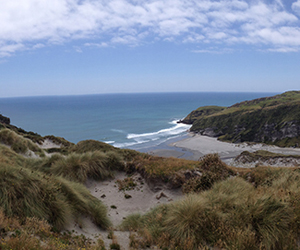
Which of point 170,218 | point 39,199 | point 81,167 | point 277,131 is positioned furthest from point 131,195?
point 277,131

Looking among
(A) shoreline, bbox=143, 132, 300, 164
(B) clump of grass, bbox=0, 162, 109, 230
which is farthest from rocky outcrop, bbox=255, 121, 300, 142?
(B) clump of grass, bbox=0, 162, 109, 230

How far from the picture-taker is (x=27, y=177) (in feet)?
22.6

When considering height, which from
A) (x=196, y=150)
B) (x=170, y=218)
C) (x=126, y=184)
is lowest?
(x=196, y=150)

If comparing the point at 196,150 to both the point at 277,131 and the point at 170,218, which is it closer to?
the point at 277,131

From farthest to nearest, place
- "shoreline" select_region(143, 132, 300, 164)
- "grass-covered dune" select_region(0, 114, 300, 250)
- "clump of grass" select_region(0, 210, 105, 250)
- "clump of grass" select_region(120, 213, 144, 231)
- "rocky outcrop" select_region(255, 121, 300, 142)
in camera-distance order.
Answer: "rocky outcrop" select_region(255, 121, 300, 142), "shoreline" select_region(143, 132, 300, 164), "clump of grass" select_region(120, 213, 144, 231), "grass-covered dune" select_region(0, 114, 300, 250), "clump of grass" select_region(0, 210, 105, 250)

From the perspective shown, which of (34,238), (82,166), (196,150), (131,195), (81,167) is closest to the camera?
(34,238)

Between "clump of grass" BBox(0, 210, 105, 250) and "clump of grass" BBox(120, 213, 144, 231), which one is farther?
"clump of grass" BBox(120, 213, 144, 231)

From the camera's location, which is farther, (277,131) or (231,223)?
(277,131)

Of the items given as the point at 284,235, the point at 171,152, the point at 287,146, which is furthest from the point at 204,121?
the point at 284,235

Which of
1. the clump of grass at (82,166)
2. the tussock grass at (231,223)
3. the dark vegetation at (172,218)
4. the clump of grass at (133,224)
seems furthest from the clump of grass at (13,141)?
the tussock grass at (231,223)

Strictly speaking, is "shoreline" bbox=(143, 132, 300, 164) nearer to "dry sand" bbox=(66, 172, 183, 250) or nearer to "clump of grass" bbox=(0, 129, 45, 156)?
"clump of grass" bbox=(0, 129, 45, 156)

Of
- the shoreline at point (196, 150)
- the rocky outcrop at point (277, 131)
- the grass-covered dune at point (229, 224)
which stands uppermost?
the grass-covered dune at point (229, 224)

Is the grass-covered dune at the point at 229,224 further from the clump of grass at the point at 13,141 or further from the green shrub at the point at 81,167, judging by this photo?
the clump of grass at the point at 13,141

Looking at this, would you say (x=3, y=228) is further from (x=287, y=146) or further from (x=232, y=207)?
(x=287, y=146)
